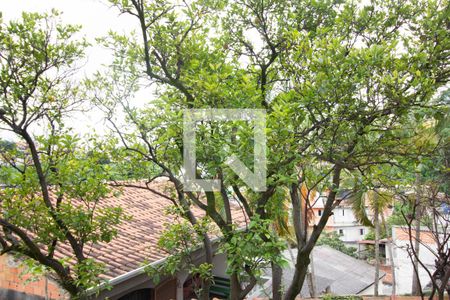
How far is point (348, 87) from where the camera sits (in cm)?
333

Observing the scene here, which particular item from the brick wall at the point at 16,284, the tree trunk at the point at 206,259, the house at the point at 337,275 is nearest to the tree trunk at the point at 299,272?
the tree trunk at the point at 206,259

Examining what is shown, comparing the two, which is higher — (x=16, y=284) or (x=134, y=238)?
(x=134, y=238)

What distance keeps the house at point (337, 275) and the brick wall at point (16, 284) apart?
708 centimetres

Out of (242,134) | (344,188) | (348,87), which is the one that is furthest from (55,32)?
(344,188)

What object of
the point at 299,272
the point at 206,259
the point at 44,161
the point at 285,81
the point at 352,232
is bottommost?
the point at 352,232

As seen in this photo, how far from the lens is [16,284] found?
4828 mm

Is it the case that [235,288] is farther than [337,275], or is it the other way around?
[337,275]

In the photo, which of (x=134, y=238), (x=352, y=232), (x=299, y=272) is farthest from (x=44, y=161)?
(x=352, y=232)

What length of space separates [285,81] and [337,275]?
10826mm

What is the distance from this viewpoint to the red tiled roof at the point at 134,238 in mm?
4828

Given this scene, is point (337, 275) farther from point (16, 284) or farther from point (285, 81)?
point (16, 284)

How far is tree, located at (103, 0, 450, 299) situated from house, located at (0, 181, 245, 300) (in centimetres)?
121

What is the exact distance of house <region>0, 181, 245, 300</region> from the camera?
4531mm

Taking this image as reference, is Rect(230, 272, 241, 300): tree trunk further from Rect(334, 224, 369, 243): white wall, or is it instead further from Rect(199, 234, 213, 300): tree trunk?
Rect(334, 224, 369, 243): white wall
